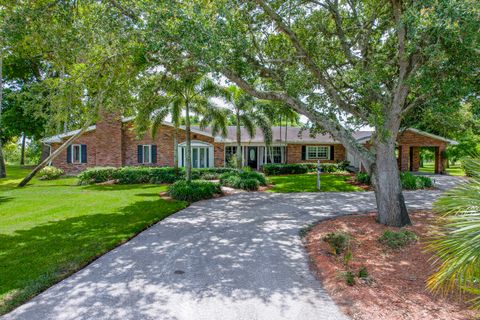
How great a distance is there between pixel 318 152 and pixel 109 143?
18208 mm

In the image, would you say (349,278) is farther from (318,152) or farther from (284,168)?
(318,152)

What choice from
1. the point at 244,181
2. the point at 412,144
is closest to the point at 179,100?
the point at 244,181

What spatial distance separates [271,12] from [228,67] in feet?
6.30

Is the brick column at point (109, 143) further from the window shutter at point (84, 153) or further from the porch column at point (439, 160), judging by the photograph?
the porch column at point (439, 160)

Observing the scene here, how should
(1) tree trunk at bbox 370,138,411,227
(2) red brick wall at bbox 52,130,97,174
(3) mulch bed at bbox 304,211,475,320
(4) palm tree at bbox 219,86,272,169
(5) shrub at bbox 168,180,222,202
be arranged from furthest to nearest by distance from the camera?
(2) red brick wall at bbox 52,130,97,174 < (4) palm tree at bbox 219,86,272,169 < (5) shrub at bbox 168,180,222,202 < (1) tree trunk at bbox 370,138,411,227 < (3) mulch bed at bbox 304,211,475,320

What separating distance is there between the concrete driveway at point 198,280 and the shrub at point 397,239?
1937mm

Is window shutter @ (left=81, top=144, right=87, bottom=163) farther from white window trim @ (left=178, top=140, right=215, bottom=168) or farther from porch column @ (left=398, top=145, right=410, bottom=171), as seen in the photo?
porch column @ (left=398, top=145, right=410, bottom=171)

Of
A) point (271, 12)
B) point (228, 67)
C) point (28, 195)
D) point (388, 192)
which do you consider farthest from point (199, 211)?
point (28, 195)

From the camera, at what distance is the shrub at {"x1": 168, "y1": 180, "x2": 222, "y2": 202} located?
41.8ft

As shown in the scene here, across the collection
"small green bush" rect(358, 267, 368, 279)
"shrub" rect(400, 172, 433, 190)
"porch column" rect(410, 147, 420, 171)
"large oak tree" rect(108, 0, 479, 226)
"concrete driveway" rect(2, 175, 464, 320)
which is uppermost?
"large oak tree" rect(108, 0, 479, 226)

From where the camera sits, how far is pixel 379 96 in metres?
8.67

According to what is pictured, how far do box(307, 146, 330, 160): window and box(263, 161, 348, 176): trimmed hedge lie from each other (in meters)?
1.52

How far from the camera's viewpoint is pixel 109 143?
2348 cm

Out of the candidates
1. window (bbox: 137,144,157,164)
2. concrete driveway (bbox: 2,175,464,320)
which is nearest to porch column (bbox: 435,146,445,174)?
concrete driveway (bbox: 2,175,464,320)
